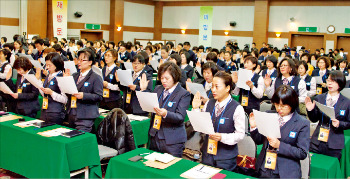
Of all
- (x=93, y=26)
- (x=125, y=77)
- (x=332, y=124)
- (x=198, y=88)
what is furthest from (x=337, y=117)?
(x=93, y=26)

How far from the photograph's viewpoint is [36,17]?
51.1 feet

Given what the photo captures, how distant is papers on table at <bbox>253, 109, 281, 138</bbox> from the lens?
8.67 ft

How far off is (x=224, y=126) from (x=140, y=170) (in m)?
0.83

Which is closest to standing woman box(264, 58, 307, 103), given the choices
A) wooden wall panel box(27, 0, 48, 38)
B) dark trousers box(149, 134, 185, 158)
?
dark trousers box(149, 134, 185, 158)

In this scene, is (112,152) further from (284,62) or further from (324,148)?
(284,62)

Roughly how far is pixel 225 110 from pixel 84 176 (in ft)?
6.52

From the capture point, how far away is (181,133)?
350cm

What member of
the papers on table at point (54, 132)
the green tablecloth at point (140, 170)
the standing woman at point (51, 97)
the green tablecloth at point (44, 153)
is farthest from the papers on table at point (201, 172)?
the standing woman at point (51, 97)

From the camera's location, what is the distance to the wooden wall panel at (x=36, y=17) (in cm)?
1548

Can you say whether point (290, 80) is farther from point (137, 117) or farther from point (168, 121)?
point (168, 121)

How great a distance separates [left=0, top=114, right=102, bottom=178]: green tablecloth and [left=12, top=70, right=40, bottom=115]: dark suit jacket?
2.24 ft

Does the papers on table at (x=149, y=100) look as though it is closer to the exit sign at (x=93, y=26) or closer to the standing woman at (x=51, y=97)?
the standing woman at (x=51, y=97)

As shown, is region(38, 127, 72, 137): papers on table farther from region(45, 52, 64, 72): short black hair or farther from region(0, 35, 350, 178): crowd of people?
region(45, 52, 64, 72): short black hair

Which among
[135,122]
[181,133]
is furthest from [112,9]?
[181,133]
